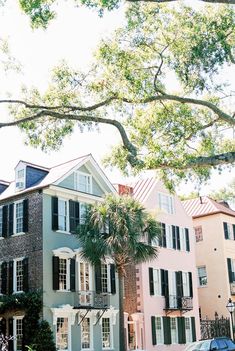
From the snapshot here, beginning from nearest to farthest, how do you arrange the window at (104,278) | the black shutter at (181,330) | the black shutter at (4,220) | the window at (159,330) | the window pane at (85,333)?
the window pane at (85,333) → the black shutter at (4,220) → the window at (104,278) → the window at (159,330) → the black shutter at (181,330)

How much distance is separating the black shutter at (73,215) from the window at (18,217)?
2590 millimetres

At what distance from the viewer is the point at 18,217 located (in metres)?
30.3

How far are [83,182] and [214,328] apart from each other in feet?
49.3

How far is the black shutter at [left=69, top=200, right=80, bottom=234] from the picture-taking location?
30586 mm

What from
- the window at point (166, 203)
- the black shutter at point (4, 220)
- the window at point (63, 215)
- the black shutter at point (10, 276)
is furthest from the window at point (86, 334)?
the window at point (166, 203)

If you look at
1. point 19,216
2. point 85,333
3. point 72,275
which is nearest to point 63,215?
point 19,216

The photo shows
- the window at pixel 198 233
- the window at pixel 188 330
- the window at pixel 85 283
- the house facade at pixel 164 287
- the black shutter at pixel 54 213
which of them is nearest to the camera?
the black shutter at pixel 54 213

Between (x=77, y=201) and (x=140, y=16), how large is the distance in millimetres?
17185

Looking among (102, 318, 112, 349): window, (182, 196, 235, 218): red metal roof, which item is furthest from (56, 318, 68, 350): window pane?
(182, 196, 235, 218): red metal roof

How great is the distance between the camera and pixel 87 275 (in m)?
30.9

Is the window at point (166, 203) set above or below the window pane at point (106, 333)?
above

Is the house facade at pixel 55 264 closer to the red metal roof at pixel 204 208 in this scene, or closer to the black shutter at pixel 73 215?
the black shutter at pixel 73 215

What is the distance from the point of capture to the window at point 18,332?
91.3 ft

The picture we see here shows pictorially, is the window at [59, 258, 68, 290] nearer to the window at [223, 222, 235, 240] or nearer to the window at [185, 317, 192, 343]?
the window at [185, 317, 192, 343]
